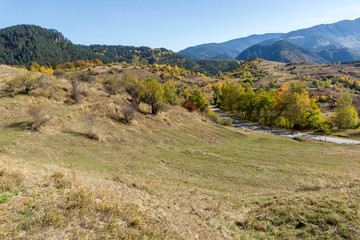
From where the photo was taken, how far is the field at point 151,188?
6.43m

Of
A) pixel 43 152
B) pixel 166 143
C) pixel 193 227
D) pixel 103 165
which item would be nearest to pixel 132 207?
pixel 193 227

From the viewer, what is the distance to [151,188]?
11461 mm

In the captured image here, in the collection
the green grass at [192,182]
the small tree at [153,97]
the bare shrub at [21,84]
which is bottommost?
the green grass at [192,182]

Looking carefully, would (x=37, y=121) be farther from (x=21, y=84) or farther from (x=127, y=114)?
(x=21, y=84)

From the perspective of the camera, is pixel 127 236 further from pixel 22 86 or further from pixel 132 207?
pixel 22 86

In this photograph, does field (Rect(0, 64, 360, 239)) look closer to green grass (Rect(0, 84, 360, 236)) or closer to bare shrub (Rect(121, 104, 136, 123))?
green grass (Rect(0, 84, 360, 236))

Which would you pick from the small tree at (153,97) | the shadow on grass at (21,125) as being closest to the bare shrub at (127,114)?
the small tree at (153,97)

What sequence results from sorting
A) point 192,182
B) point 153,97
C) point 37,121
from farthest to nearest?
point 153,97 < point 37,121 < point 192,182

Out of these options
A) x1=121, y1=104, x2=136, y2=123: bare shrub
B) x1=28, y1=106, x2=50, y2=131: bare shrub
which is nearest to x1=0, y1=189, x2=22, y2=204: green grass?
x1=28, y1=106, x2=50, y2=131: bare shrub

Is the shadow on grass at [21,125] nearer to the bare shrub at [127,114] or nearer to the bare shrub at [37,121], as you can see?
the bare shrub at [37,121]

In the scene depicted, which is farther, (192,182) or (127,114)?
(127,114)

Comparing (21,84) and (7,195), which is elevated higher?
(21,84)

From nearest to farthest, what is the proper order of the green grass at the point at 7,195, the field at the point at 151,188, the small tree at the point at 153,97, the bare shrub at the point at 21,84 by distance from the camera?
the field at the point at 151,188 < the green grass at the point at 7,195 < the bare shrub at the point at 21,84 < the small tree at the point at 153,97

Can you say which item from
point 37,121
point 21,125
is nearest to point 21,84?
point 21,125
